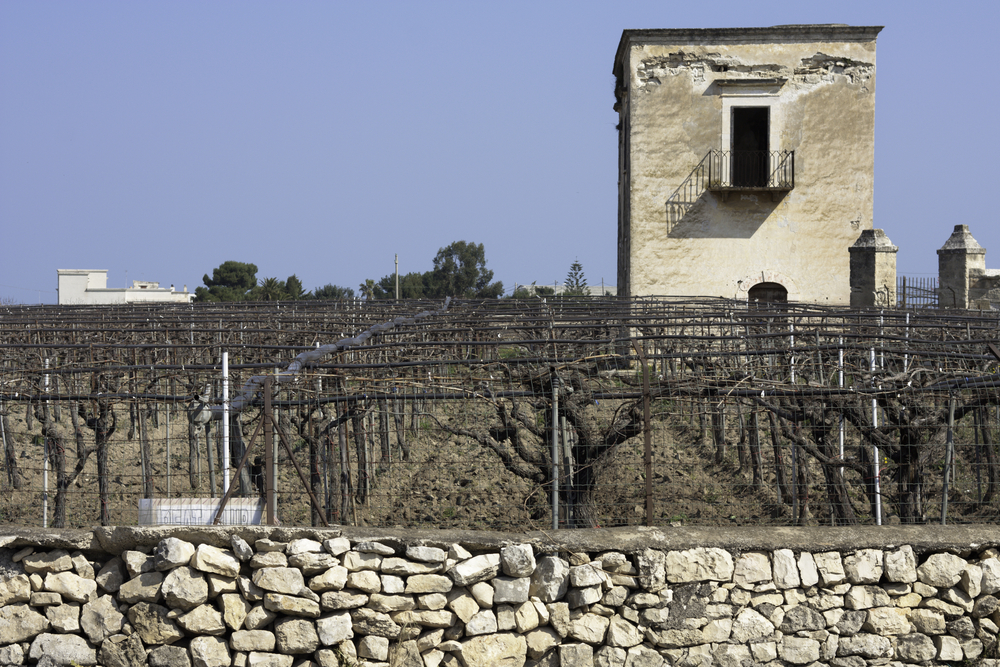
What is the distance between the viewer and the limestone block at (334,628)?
209 inches

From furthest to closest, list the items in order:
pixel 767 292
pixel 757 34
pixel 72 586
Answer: pixel 767 292
pixel 757 34
pixel 72 586

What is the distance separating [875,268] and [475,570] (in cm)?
1498

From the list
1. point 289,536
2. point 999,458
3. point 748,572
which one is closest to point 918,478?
point 999,458

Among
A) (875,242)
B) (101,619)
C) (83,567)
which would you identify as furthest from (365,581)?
(875,242)

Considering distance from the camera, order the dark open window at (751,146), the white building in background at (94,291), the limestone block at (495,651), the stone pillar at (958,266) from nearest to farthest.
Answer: the limestone block at (495,651)
the stone pillar at (958,266)
the dark open window at (751,146)
the white building in background at (94,291)

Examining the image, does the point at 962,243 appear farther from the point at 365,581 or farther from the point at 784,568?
the point at 365,581

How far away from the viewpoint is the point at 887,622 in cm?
559

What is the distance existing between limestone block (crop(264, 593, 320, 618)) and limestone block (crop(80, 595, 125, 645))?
0.89 metres

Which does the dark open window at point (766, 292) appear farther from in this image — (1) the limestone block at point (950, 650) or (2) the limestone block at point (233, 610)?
(2) the limestone block at point (233, 610)

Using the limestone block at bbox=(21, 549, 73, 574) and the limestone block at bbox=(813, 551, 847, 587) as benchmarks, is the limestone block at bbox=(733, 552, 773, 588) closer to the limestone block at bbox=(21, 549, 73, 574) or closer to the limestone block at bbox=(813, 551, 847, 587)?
the limestone block at bbox=(813, 551, 847, 587)

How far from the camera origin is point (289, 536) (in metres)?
5.34

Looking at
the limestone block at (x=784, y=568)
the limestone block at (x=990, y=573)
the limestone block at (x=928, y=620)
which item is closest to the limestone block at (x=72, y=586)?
the limestone block at (x=784, y=568)

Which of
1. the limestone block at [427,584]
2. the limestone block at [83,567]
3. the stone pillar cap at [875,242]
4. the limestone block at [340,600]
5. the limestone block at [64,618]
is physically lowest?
the limestone block at [64,618]

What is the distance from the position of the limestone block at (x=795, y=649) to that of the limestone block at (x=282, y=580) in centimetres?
273
